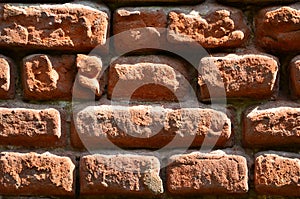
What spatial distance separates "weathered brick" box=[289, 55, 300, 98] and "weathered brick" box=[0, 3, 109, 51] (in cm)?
39

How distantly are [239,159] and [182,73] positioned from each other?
21 cm

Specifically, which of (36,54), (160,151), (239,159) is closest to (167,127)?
(160,151)

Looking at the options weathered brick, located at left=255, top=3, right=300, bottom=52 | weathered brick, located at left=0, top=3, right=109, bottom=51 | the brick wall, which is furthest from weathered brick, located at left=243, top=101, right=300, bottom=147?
weathered brick, located at left=0, top=3, right=109, bottom=51

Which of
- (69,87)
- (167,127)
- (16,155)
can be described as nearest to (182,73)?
(167,127)

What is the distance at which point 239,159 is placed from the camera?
3.61 feet

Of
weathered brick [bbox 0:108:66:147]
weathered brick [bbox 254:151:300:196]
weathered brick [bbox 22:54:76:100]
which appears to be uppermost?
weathered brick [bbox 22:54:76:100]

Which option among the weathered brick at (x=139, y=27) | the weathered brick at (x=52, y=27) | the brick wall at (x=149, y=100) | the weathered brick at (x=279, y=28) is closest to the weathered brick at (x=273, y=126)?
the brick wall at (x=149, y=100)

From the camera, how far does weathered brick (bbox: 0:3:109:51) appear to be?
110 centimetres

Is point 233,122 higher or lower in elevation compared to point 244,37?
lower

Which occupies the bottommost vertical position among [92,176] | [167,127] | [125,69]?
[92,176]

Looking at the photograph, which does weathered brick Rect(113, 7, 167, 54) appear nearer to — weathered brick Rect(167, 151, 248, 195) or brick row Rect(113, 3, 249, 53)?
brick row Rect(113, 3, 249, 53)

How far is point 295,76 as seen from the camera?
1106 millimetres

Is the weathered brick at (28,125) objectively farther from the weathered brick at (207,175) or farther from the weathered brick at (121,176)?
the weathered brick at (207,175)

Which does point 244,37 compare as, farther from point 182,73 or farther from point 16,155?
point 16,155
